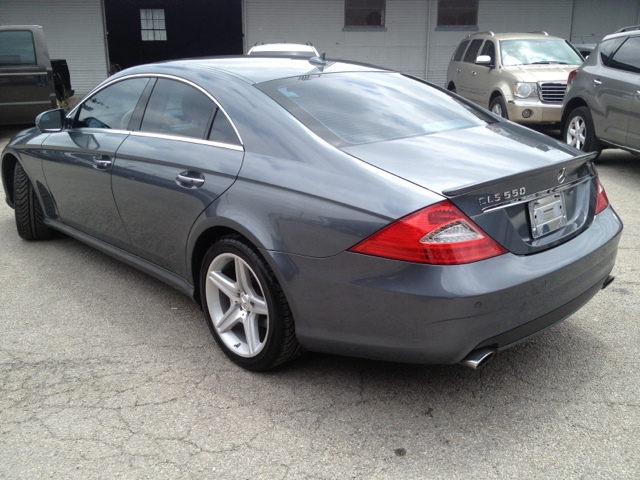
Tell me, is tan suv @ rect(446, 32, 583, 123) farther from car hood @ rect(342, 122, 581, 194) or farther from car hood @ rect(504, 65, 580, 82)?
car hood @ rect(342, 122, 581, 194)

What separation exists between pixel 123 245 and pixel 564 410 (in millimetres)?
2718

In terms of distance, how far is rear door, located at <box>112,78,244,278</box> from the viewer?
3.01 metres

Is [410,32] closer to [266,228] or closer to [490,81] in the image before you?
[490,81]

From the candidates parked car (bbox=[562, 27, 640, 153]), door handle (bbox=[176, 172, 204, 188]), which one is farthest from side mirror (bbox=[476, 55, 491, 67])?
door handle (bbox=[176, 172, 204, 188])

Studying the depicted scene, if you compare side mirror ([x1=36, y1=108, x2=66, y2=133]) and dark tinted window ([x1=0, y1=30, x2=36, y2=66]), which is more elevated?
dark tinted window ([x1=0, y1=30, x2=36, y2=66])

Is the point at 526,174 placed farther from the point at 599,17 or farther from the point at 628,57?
the point at 599,17

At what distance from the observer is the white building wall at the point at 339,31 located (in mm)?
18875

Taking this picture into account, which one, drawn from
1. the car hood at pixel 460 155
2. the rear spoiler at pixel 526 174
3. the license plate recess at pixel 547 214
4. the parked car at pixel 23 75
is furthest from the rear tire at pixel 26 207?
the parked car at pixel 23 75

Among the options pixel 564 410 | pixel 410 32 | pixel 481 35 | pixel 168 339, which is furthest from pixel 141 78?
pixel 410 32

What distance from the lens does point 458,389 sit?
2.84 m

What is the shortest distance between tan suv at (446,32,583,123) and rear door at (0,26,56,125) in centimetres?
754

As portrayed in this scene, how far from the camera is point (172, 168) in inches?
127

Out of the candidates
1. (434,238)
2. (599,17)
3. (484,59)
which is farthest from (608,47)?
(599,17)

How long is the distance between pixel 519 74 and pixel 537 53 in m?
1.10
